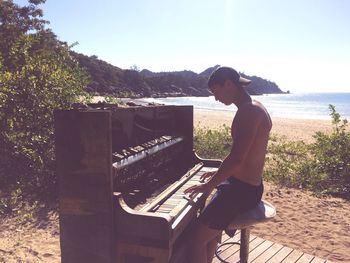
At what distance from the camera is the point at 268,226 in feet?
22.2

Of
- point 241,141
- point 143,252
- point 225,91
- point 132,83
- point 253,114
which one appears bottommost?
point 143,252

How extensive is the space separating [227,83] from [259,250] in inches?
118

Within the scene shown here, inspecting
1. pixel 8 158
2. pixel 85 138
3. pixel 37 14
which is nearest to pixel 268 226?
pixel 85 138

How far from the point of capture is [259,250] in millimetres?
5047

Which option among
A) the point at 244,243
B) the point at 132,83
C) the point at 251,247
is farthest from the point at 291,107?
the point at 244,243

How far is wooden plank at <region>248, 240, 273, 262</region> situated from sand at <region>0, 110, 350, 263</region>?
89 centimetres

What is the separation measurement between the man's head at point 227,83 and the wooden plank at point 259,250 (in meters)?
2.64

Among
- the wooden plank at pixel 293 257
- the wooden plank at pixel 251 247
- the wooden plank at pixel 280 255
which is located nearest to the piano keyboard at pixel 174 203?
the wooden plank at pixel 251 247

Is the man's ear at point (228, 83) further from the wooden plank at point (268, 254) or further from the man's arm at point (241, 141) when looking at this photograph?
the wooden plank at point (268, 254)

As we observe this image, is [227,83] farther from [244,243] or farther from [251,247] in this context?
[251,247]

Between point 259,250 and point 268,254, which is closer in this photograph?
point 268,254

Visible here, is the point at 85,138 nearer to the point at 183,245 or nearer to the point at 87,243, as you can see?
the point at 87,243

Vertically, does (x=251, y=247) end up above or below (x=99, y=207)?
below

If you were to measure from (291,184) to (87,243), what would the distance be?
317 inches
